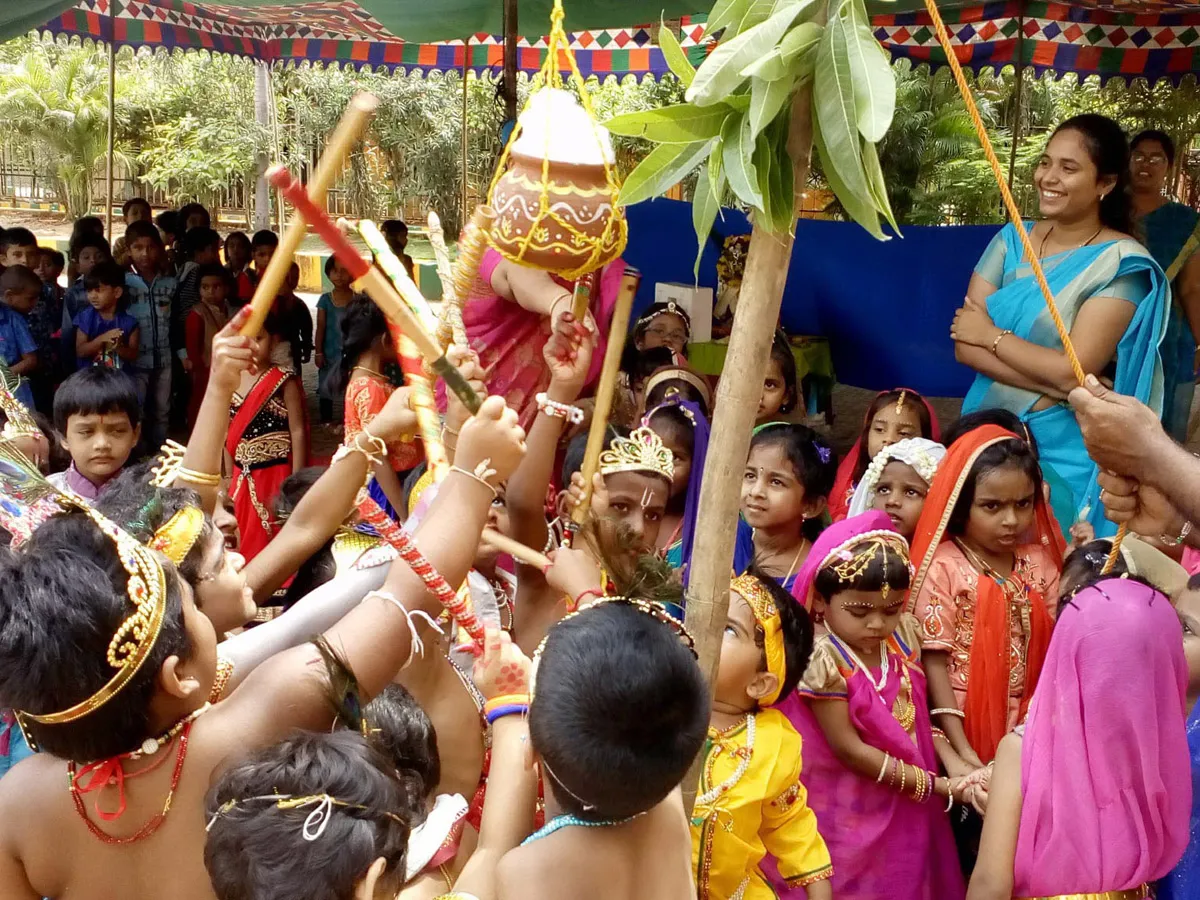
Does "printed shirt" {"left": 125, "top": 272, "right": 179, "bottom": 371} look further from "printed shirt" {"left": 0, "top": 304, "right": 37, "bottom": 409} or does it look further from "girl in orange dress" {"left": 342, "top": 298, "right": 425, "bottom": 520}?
"girl in orange dress" {"left": 342, "top": 298, "right": 425, "bottom": 520}

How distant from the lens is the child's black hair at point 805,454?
9.93ft

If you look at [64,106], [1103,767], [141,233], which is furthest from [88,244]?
[64,106]

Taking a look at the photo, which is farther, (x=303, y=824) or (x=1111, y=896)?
(x=1111, y=896)

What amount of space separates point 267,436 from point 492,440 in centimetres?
Result: 313

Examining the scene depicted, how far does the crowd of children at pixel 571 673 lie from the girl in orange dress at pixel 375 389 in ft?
0.10

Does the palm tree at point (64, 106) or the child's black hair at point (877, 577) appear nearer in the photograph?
the child's black hair at point (877, 577)

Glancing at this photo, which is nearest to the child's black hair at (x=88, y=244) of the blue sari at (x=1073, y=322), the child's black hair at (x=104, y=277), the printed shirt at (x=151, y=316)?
the printed shirt at (x=151, y=316)

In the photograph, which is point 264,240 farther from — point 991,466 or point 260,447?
point 991,466

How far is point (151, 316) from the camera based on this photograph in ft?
20.1

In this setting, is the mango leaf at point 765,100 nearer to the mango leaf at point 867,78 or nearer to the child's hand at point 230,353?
the mango leaf at point 867,78

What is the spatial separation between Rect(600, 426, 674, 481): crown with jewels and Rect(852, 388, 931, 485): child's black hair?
1.10 metres

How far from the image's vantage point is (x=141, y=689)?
1.36 metres

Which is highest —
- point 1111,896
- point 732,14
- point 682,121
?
point 732,14

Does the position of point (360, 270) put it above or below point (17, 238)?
above
